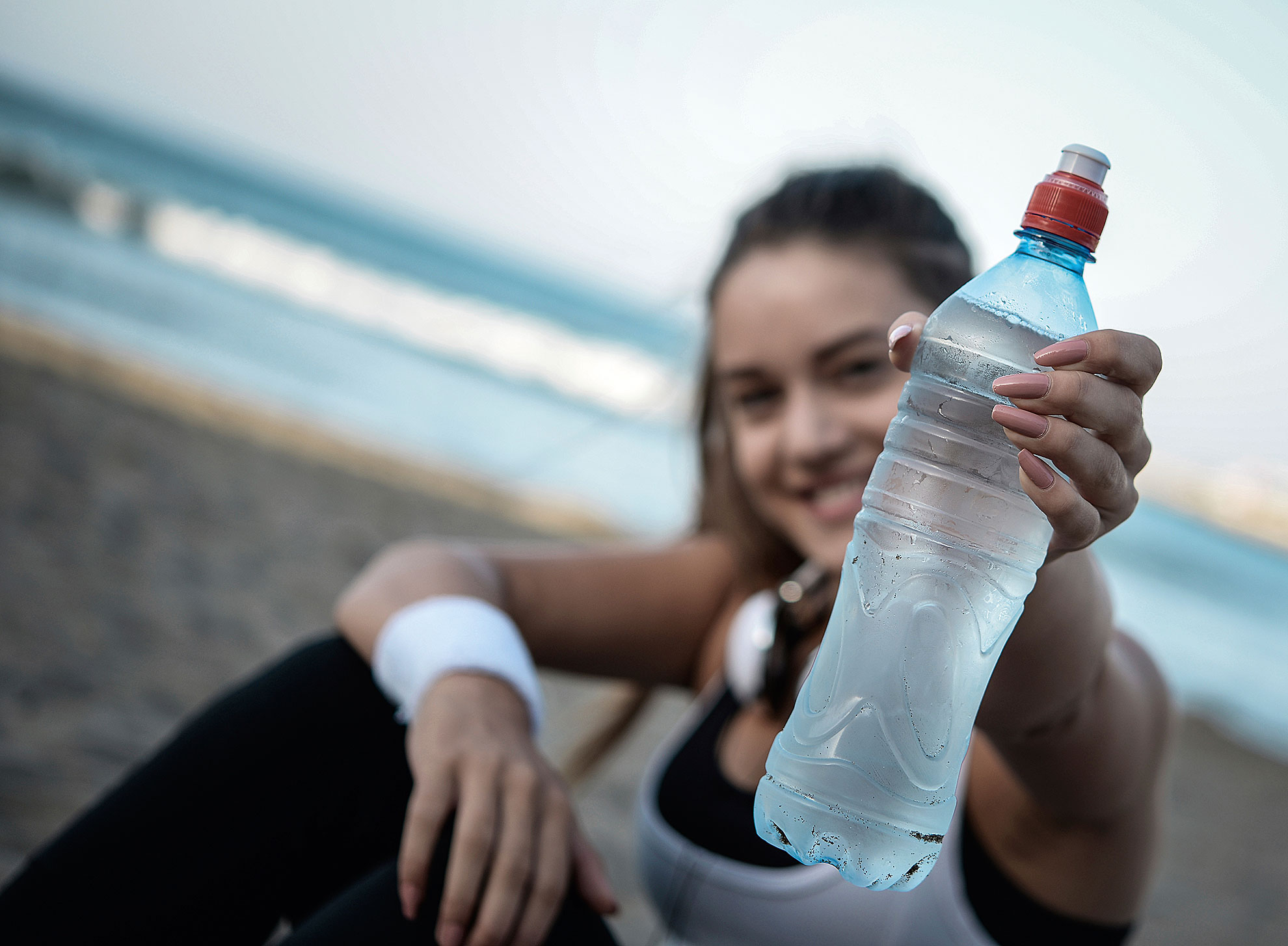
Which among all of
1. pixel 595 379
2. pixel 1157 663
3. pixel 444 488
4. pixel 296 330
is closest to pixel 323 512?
pixel 444 488

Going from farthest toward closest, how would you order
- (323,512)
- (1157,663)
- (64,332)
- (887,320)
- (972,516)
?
(64,332) → (323,512) → (887,320) → (1157,663) → (972,516)

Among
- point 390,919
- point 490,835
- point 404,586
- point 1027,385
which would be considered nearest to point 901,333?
point 1027,385

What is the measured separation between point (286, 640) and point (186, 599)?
0.44 m

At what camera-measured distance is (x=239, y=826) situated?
1.35 metres

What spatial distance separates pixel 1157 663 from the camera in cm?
124

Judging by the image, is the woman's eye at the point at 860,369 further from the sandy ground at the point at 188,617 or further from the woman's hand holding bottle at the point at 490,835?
the sandy ground at the point at 188,617

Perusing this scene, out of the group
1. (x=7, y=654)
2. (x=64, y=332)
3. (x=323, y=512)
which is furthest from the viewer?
(x=64, y=332)

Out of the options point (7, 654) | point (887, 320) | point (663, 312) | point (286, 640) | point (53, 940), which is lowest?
point (286, 640)

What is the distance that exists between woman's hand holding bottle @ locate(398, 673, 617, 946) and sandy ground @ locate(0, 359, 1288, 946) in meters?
1.02

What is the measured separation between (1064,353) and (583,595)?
127 cm

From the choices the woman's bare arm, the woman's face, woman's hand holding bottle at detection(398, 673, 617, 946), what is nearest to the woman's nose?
the woman's face

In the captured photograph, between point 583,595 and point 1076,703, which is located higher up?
point 1076,703

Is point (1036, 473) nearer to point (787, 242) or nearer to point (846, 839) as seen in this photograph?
point (846, 839)

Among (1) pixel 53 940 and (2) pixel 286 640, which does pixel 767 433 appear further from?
(2) pixel 286 640
